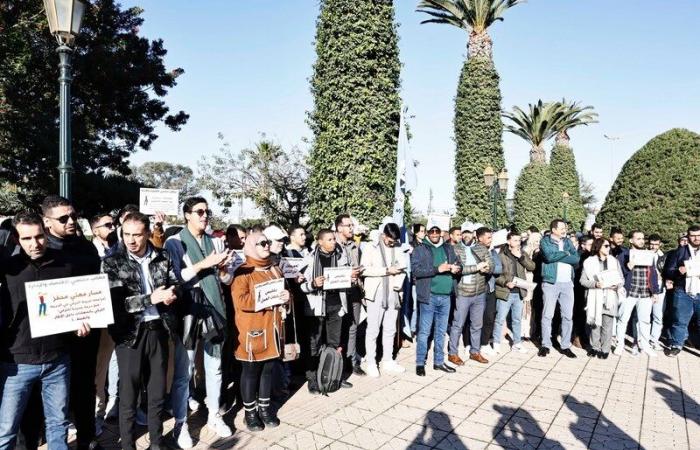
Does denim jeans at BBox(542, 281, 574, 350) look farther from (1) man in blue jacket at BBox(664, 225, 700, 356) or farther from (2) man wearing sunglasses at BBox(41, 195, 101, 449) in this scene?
(2) man wearing sunglasses at BBox(41, 195, 101, 449)

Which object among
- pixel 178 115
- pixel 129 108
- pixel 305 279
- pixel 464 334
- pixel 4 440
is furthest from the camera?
pixel 178 115

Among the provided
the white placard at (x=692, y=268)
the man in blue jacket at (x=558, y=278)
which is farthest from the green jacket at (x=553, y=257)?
the white placard at (x=692, y=268)

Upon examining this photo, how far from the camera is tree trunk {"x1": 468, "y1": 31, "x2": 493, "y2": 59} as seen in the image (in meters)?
21.2

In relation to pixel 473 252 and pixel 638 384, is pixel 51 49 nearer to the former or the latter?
pixel 473 252

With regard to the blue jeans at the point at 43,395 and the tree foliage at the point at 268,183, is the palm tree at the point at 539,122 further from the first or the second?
the blue jeans at the point at 43,395

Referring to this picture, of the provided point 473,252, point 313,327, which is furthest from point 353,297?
point 473,252

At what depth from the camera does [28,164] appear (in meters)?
12.8

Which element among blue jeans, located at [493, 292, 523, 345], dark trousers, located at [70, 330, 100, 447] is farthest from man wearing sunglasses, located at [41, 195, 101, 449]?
blue jeans, located at [493, 292, 523, 345]

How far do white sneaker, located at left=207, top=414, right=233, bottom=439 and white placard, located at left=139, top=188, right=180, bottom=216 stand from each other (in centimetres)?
265

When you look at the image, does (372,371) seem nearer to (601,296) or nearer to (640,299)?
(601,296)

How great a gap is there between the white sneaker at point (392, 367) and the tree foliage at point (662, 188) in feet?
22.3

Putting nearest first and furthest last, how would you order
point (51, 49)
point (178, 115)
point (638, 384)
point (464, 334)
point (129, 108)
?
point (638, 384)
point (464, 334)
point (51, 49)
point (129, 108)
point (178, 115)

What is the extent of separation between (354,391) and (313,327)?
955 mm

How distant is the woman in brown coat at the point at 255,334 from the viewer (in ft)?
15.2
